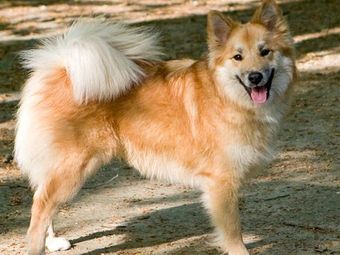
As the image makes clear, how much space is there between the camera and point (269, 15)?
5383mm

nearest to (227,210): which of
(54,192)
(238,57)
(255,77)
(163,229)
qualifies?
(163,229)

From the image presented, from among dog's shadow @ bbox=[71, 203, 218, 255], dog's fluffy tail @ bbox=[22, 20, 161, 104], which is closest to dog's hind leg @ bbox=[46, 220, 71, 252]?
dog's shadow @ bbox=[71, 203, 218, 255]

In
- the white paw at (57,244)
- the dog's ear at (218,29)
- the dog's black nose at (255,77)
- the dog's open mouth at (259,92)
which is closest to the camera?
the dog's black nose at (255,77)

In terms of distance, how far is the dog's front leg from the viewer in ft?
17.3

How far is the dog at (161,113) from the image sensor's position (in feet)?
17.3

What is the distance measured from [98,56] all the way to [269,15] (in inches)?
47.3

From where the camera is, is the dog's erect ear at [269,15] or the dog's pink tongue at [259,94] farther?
the dog's erect ear at [269,15]

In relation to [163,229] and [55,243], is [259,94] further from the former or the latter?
[55,243]

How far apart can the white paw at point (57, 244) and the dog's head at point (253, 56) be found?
5.25ft

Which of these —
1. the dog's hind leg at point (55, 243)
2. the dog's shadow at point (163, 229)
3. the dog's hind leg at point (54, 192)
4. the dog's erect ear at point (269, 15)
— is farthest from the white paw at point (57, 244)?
the dog's erect ear at point (269, 15)

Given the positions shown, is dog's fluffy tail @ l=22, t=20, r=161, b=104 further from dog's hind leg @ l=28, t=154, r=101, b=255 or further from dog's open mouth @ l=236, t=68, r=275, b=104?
dog's open mouth @ l=236, t=68, r=275, b=104

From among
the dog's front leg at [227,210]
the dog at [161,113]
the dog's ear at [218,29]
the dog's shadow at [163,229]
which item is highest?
the dog's ear at [218,29]

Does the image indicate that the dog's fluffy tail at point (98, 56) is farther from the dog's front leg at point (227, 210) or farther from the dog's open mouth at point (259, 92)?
the dog's front leg at point (227, 210)

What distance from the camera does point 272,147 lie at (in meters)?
5.41
